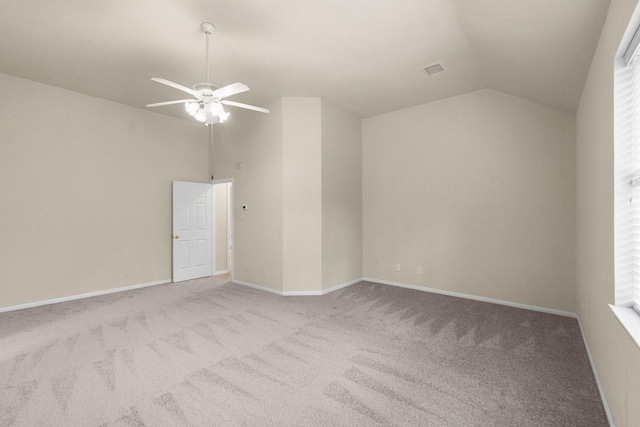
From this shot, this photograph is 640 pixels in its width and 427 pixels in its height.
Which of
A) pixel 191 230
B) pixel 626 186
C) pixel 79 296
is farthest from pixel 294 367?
pixel 191 230

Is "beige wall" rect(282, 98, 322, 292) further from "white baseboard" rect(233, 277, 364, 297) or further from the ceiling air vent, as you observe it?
the ceiling air vent

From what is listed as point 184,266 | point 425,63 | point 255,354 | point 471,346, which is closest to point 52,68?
point 184,266

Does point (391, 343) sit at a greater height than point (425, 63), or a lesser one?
lesser

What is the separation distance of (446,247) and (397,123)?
7.72ft

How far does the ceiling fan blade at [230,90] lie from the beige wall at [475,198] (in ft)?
11.0

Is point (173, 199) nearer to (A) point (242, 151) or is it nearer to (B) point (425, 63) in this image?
(A) point (242, 151)

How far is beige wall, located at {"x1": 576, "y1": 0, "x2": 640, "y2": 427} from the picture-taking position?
1.55 m

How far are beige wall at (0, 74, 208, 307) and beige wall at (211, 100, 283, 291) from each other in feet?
3.69

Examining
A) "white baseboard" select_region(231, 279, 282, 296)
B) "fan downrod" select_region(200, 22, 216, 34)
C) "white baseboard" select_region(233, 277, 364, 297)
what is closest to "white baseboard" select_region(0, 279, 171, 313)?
"white baseboard" select_region(231, 279, 282, 296)

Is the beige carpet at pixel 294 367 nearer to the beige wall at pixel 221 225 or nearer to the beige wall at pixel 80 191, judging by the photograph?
the beige wall at pixel 80 191

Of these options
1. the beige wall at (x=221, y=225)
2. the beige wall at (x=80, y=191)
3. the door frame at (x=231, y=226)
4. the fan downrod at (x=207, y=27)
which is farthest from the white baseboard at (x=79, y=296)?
the fan downrod at (x=207, y=27)

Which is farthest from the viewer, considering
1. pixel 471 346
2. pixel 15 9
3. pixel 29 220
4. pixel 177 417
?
pixel 29 220

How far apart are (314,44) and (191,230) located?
4466mm

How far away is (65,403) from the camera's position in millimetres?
2053
